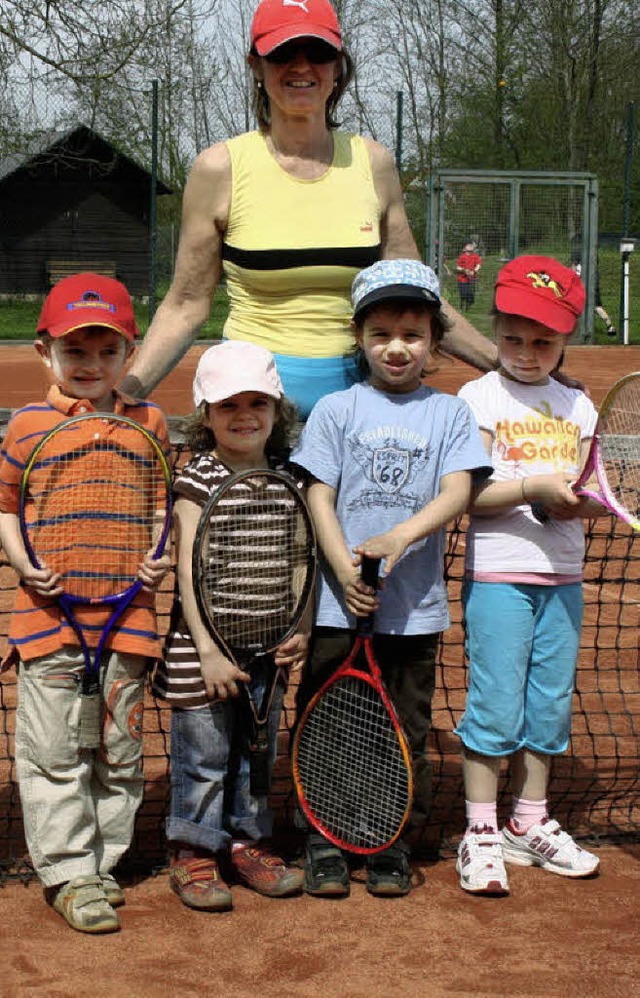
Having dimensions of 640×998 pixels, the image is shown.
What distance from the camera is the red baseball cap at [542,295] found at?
3074 mm

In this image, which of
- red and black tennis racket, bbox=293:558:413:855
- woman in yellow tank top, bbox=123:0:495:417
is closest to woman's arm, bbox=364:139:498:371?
woman in yellow tank top, bbox=123:0:495:417

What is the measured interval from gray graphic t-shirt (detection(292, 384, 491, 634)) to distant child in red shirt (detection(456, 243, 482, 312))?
14709mm

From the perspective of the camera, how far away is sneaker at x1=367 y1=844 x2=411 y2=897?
3.07 m

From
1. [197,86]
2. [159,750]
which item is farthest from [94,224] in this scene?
[159,750]

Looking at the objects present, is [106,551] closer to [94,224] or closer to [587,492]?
[587,492]

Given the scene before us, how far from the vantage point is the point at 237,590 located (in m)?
2.90

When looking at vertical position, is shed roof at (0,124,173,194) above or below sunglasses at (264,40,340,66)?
above

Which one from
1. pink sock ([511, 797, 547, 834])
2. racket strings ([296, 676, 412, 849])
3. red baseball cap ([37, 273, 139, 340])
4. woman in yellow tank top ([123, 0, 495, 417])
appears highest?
woman in yellow tank top ([123, 0, 495, 417])

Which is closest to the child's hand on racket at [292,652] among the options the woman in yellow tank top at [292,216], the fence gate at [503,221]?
the woman in yellow tank top at [292,216]

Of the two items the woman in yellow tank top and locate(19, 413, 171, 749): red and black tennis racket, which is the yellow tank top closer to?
the woman in yellow tank top

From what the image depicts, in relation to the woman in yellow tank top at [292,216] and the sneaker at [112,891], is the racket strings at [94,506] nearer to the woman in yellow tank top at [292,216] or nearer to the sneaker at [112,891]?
the woman in yellow tank top at [292,216]

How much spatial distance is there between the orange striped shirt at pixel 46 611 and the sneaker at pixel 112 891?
53 centimetres

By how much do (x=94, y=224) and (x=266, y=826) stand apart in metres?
21.3

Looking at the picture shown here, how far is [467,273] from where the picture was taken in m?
17.8
